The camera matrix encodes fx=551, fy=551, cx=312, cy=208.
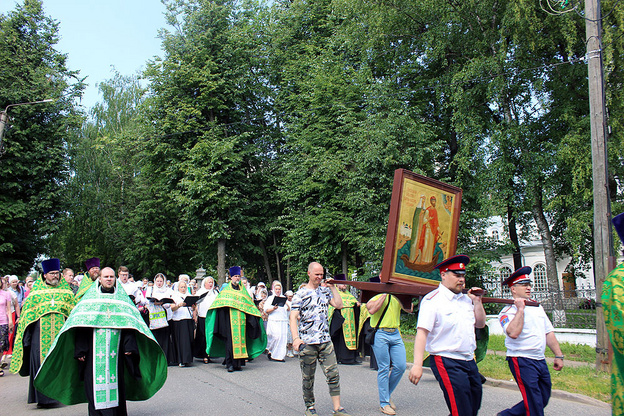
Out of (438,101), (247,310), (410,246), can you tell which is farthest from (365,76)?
(410,246)

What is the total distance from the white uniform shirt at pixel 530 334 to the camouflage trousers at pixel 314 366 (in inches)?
87.1

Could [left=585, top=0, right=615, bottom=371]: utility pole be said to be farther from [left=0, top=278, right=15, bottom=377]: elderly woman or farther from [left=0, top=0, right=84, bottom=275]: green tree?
[left=0, top=0, right=84, bottom=275]: green tree

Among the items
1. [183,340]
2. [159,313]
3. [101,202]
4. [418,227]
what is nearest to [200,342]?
[183,340]

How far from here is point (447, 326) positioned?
15.7 ft

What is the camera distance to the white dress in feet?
45.2

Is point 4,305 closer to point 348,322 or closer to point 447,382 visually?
Result: point 348,322

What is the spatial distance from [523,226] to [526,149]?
449 cm

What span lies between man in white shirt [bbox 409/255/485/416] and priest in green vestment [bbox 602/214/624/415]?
2.44 metres

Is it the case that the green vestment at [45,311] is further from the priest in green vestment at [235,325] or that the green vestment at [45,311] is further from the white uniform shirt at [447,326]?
the white uniform shirt at [447,326]

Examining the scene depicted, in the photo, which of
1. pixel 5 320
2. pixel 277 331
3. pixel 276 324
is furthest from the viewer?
pixel 276 324

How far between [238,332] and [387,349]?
193 inches

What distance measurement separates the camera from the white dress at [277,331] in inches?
543

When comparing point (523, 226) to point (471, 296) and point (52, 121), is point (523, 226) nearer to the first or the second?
point (471, 296)

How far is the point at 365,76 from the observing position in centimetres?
2341
